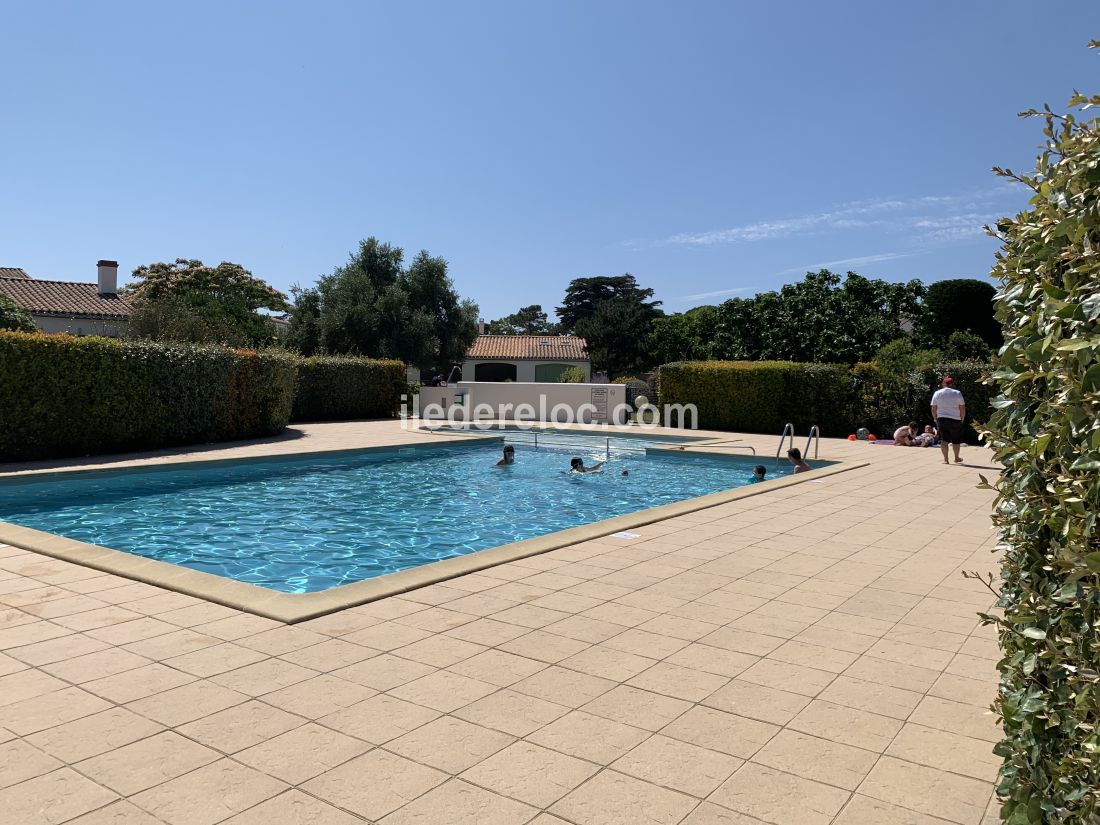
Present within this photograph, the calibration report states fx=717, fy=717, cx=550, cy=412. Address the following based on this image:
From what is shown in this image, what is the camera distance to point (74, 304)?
32250mm

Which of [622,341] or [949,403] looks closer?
[949,403]

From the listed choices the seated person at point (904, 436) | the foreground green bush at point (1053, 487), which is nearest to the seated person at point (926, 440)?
the seated person at point (904, 436)

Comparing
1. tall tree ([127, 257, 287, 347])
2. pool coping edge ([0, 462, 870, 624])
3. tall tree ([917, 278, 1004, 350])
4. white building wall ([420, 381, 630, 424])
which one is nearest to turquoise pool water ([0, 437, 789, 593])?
pool coping edge ([0, 462, 870, 624])

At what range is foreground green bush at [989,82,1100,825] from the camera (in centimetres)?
157

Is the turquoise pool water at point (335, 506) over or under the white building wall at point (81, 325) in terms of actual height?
under

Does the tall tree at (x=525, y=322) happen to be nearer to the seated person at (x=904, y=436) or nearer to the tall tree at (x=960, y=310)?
the tall tree at (x=960, y=310)

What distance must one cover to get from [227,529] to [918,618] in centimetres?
798

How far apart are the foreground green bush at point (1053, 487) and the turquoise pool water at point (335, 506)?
6.23m

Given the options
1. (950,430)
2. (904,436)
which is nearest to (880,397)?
(904,436)

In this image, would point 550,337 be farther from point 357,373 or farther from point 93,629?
point 93,629

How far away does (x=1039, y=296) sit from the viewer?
6.50ft

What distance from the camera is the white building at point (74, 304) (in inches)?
1196

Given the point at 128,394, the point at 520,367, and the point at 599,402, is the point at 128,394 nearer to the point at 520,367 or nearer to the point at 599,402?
the point at 599,402

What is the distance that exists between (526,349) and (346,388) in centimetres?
2996
